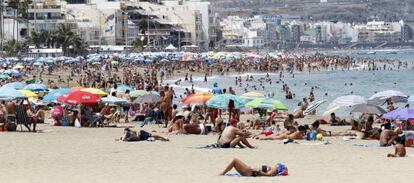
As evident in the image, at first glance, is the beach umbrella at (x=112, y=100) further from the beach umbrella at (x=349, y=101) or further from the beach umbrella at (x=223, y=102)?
the beach umbrella at (x=349, y=101)

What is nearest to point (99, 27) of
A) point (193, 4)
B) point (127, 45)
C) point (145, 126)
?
point (127, 45)

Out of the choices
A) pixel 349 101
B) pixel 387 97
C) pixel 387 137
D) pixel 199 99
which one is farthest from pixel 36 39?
pixel 387 137

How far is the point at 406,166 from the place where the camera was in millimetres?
14258

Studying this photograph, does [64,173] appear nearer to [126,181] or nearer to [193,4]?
[126,181]

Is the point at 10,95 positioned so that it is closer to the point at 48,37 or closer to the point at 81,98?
the point at 81,98

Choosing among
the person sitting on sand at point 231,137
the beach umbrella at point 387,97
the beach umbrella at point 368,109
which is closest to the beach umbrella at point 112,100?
the beach umbrella at point 368,109

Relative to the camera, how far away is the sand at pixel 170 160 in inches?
506

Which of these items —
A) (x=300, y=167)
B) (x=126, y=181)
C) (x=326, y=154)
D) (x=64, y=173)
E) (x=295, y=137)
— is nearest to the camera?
(x=126, y=181)

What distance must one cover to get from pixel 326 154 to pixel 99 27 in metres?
99.5

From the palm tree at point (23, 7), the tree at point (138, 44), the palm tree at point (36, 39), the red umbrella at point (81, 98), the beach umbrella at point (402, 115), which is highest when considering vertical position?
the palm tree at point (23, 7)

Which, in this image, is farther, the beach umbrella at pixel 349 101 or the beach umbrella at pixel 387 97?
the beach umbrella at pixel 387 97

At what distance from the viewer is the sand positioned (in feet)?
42.2

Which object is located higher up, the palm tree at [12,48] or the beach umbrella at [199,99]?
the palm tree at [12,48]

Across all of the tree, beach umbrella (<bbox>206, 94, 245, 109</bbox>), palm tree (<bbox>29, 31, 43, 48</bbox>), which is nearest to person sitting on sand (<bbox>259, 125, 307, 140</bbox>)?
beach umbrella (<bbox>206, 94, 245, 109</bbox>)
